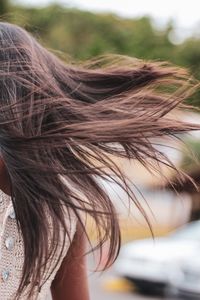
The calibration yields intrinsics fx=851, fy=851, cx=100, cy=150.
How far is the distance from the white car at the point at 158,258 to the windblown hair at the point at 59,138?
805 cm

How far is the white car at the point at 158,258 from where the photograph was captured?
10.1 m

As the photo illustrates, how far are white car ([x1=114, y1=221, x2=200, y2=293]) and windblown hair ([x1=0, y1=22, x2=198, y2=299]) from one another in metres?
8.05

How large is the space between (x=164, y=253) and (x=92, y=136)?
336 inches

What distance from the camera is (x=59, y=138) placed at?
192 cm

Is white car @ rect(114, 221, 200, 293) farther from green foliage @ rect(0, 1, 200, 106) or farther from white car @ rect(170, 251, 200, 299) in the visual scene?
green foliage @ rect(0, 1, 200, 106)

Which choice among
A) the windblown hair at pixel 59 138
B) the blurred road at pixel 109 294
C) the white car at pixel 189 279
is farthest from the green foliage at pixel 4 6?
the windblown hair at pixel 59 138

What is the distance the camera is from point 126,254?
1074 centimetres

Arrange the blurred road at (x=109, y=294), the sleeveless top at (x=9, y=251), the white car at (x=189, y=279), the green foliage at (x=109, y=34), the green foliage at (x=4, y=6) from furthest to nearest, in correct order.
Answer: the green foliage at (x=109, y=34)
the green foliage at (x=4, y=6)
the blurred road at (x=109, y=294)
the white car at (x=189, y=279)
the sleeveless top at (x=9, y=251)

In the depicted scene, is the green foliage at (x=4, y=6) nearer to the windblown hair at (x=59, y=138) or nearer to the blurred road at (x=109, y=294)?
the blurred road at (x=109, y=294)

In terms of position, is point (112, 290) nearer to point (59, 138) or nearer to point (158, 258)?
point (158, 258)

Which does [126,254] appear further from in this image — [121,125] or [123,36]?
[123,36]

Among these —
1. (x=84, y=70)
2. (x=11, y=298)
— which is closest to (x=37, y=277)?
(x=11, y=298)

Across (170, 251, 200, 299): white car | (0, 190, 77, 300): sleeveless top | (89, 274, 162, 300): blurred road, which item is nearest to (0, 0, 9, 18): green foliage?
(89, 274, 162, 300): blurred road

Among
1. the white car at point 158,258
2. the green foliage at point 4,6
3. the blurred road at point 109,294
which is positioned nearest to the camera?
the white car at point 158,258
